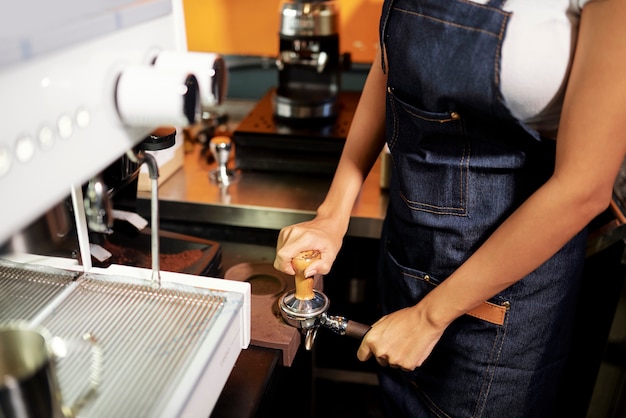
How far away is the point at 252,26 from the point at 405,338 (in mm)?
1235

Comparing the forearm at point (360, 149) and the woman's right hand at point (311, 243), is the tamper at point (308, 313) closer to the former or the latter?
the woman's right hand at point (311, 243)

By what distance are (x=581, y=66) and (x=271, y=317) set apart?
59 cm

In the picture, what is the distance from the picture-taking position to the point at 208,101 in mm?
661

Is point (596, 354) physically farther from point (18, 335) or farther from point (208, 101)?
point (18, 335)

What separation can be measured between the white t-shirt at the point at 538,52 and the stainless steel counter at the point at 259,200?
0.58 metres

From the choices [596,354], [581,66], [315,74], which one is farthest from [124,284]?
[596,354]

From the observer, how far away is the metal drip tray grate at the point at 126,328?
65 cm

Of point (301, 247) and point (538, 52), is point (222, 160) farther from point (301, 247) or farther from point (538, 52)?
point (538, 52)

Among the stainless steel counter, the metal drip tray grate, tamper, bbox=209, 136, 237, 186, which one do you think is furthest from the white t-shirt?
tamper, bbox=209, 136, 237, 186

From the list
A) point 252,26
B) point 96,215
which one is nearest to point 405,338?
point 96,215

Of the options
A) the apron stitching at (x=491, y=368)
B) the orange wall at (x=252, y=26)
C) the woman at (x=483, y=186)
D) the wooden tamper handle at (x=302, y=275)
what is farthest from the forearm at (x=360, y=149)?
the orange wall at (x=252, y=26)

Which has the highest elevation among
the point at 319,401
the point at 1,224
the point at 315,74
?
the point at 1,224

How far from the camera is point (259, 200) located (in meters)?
1.42

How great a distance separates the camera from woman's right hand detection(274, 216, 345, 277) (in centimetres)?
100
